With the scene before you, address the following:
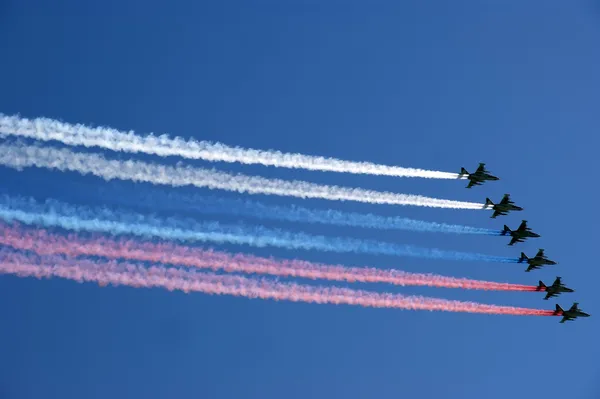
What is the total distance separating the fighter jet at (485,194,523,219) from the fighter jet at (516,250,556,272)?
10.4ft

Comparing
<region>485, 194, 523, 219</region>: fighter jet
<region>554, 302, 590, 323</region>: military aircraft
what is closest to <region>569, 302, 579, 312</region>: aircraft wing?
<region>554, 302, 590, 323</region>: military aircraft

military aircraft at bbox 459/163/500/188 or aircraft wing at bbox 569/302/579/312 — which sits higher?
military aircraft at bbox 459/163/500/188

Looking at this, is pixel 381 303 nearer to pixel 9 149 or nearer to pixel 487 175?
pixel 487 175

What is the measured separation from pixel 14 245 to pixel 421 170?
19.4 meters

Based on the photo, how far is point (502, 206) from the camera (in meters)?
55.1

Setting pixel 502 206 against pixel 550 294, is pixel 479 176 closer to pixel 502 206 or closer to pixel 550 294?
pixel 502 206

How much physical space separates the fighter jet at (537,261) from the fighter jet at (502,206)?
317cm

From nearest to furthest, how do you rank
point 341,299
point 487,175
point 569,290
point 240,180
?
point 240,180 < point 341,299 < point 487,175 < point 569,290

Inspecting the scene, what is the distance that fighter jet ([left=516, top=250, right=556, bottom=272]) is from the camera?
5700 centimetres

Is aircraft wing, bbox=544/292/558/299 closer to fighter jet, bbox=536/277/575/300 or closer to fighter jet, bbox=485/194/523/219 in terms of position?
fighter jet, bbox=536/277/575/300

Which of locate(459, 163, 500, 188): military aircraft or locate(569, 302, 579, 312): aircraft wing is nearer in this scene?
locate(459, 163, 500, 188): military aircraft

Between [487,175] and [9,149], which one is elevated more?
[487,175]

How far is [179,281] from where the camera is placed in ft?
143

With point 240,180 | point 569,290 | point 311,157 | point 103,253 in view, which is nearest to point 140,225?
point 103,253
